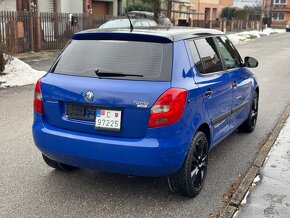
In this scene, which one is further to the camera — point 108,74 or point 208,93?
point 208,93

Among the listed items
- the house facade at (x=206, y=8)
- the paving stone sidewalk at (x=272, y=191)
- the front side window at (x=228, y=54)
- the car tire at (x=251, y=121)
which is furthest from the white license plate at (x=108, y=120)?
the house facade at (x=206, y=8)

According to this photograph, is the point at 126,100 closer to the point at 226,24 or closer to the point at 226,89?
the point at 226,89

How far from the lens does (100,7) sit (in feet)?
91.0

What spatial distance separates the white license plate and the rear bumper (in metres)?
0.10

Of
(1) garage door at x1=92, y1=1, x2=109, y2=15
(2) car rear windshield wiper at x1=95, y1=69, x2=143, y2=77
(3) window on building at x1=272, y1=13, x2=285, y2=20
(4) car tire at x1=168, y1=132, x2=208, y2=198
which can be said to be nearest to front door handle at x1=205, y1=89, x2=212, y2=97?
(4) car tire at x1=168, y1=132, x2=208, y2=198

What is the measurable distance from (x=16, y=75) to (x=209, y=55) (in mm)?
7667

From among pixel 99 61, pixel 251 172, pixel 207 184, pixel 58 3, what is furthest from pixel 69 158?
pixel 58 3

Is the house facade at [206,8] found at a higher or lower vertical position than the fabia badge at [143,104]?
higher

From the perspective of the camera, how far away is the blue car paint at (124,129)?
363 cm

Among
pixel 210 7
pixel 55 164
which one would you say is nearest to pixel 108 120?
pixel 55 164

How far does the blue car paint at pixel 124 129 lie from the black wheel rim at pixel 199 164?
24 cm

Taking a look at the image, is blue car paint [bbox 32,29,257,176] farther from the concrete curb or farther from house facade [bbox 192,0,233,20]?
house facade [bbox 192,0,233,20]

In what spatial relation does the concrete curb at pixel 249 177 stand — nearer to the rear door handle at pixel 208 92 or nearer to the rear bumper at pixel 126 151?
the rear bumper at pixel 126 151

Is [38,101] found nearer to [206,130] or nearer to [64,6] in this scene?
[206,130]
